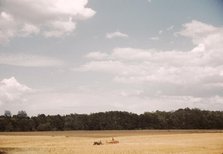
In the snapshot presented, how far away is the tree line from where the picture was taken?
5964 inches

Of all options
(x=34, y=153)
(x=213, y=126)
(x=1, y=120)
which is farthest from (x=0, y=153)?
(x=213, y=126)

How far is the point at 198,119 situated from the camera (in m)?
154

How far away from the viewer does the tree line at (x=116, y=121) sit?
497 ft

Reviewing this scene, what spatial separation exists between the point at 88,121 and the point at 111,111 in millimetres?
21379

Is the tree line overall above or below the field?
above

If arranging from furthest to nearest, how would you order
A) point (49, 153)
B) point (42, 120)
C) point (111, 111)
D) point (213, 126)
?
1. point (111, 111)
2. point (42, 120)
3. point (213, 126)
4. point (49, 153)

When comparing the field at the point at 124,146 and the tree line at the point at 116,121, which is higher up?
the tree line at the point at 116,121

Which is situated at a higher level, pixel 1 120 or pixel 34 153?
pixel 1 120

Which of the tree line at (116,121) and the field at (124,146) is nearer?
the field at (124,146)

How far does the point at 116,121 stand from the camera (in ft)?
551

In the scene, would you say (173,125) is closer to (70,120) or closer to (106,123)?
(106,123)

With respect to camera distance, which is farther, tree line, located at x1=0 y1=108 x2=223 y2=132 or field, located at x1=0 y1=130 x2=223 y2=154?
tree line, located at x1=0 y1=108 x2=223 y2=132

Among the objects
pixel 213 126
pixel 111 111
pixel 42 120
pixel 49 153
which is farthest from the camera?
pixel 111 111

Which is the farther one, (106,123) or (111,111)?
(111,111)
